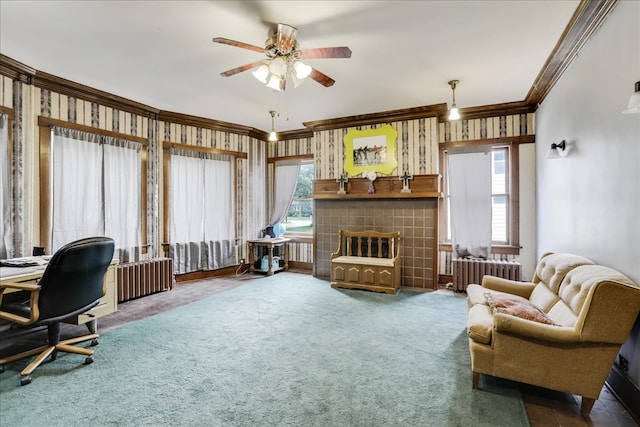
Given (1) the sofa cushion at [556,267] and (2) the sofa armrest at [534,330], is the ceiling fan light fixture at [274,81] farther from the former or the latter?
(1) the sofa cushion at [556,267]

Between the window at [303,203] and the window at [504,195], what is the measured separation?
3.42 m

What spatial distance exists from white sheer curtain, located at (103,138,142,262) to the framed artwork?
346 centimetres

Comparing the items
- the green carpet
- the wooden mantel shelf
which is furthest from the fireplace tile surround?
the green carpet

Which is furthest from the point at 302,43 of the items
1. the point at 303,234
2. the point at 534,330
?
the point at 303,234

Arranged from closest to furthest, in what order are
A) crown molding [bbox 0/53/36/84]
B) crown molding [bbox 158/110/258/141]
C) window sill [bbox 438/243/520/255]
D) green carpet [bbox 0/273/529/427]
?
green carpet [bbox 0/273/529/427], crown molding [bbox 0/53/36/84], window sill [bbox 438/243/520/255], crown molding [bbox 158/110/258/141]

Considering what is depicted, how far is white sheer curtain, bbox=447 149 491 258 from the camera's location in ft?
15.4

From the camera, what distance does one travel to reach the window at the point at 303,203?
6.50 m

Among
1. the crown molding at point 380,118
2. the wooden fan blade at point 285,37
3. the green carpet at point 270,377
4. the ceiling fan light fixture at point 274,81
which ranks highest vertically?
the crown molding at point 380,118

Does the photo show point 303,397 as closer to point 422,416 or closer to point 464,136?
point 422,416

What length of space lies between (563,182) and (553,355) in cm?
217

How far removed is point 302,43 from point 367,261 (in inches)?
127

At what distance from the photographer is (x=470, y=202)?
4.79 metres

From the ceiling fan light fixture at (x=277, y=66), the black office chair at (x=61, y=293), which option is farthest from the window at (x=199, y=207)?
the ceiling fan light fixture at (x=277, y=66)

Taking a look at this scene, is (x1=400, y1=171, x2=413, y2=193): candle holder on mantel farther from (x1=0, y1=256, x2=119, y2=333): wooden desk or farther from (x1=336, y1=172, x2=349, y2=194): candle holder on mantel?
(x1=0, y1=256, x2=119, y2=333): wooden desk
